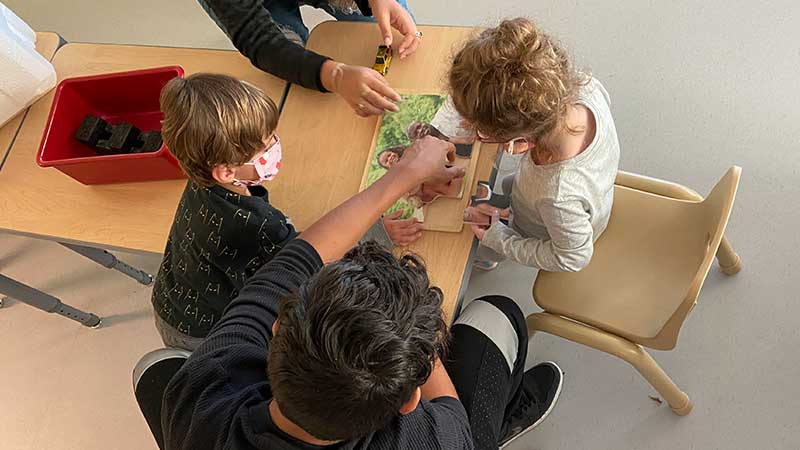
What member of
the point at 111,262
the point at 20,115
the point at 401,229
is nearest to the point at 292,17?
the point at 20,115

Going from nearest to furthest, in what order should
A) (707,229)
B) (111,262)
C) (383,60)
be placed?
(707,229) → (383,60) → (111,262)

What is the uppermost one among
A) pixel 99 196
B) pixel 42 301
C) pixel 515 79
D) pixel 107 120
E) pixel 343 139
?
pixel 515 79

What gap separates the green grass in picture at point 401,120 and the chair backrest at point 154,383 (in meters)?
0.51

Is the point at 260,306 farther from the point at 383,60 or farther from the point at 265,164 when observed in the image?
the point at 383,60

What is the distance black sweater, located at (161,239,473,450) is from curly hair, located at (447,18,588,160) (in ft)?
1.19

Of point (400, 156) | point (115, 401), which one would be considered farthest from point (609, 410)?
point (115, 401)

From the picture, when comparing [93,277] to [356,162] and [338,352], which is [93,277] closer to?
[356,162]

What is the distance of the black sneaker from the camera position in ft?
4.59

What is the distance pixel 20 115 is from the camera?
1527 mm

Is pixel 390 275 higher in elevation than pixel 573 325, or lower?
higher

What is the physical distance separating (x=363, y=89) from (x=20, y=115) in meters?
0.84

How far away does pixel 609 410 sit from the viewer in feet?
5.36

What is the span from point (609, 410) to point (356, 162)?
902mm

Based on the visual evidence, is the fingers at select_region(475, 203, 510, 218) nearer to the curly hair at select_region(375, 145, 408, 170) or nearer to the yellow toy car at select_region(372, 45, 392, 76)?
the curly hair at select_region(375, 145, 408, 170)
